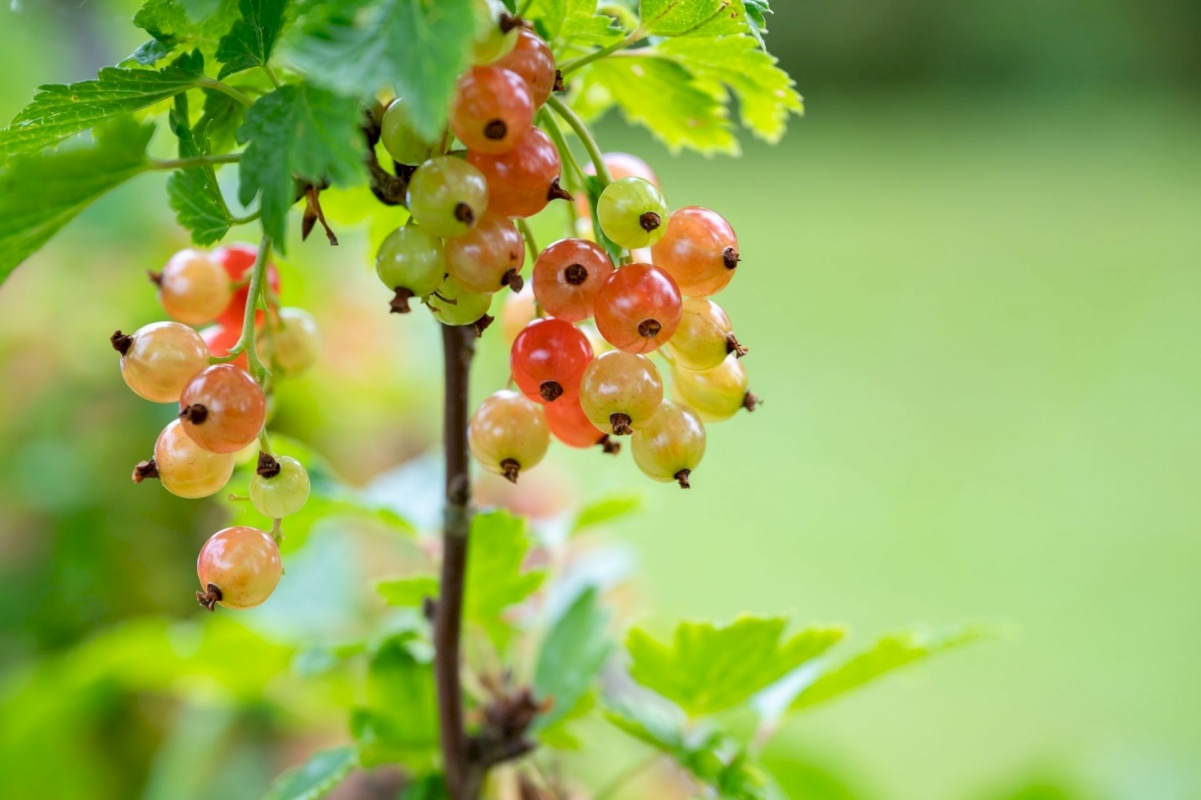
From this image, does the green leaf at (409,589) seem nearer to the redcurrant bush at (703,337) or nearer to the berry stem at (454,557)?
the berry stem at (454,557)

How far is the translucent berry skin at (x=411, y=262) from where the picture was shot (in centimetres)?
24

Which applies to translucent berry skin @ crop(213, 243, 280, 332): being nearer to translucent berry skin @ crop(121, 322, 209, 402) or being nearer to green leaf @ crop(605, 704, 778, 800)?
translucent berry skin @ crop(121, 322, 209, 402)

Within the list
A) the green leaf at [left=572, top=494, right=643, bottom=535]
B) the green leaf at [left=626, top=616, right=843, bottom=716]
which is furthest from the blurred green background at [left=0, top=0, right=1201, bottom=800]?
the green leaf at [left=626, top=616, right=843, bottom=716]

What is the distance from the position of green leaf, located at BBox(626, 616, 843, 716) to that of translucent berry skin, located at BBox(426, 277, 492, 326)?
0.14 metres

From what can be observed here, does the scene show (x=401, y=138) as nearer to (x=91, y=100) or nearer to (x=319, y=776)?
(x=91, y=100)

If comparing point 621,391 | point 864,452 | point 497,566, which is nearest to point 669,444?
point 621,391

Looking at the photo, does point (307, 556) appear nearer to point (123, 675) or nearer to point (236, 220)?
point (123, 675)

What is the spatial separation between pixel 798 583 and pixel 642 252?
1235mm

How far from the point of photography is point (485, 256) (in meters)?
0.24

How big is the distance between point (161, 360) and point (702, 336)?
0.14 meters

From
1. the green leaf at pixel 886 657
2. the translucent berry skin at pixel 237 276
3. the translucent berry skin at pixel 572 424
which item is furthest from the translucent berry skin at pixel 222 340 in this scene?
the green leaf at pixel 886 657

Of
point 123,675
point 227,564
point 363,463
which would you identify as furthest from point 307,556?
point 227,564

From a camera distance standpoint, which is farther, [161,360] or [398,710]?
[398,710]

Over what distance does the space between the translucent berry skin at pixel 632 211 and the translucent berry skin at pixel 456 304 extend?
4 cm
